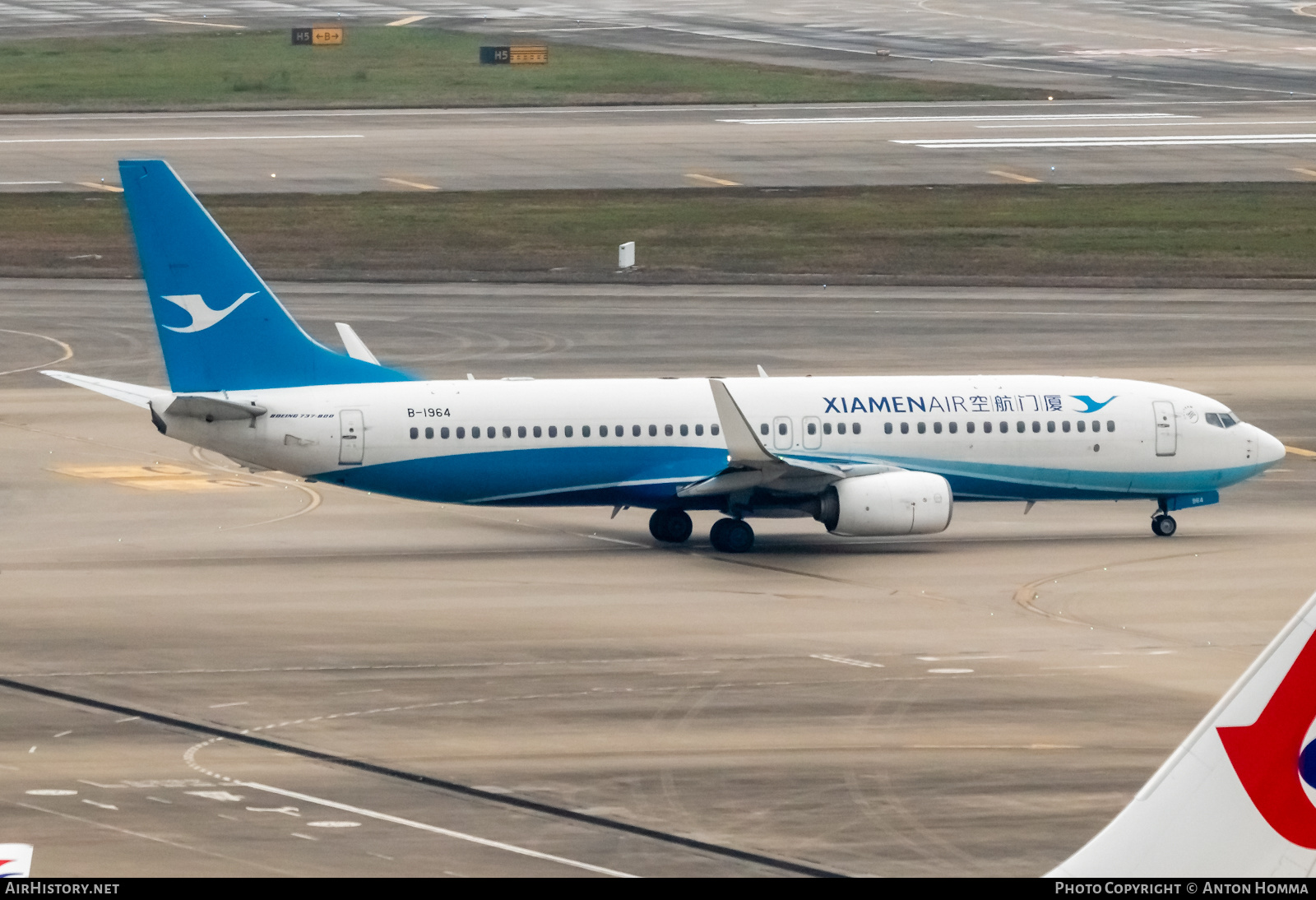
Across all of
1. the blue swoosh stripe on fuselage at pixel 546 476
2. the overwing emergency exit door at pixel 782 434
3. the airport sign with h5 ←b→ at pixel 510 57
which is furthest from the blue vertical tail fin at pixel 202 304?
the airport sign with h5 ←b→ at pixel 510 57

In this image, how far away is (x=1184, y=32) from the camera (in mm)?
145125

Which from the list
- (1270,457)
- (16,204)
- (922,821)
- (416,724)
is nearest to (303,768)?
(416,724)

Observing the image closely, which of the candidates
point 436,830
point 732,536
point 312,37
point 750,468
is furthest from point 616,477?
point 312,37

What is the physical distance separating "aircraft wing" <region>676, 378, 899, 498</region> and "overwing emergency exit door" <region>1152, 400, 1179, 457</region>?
239 inches

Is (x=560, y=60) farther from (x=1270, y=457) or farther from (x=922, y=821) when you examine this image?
(x=922, y=821)

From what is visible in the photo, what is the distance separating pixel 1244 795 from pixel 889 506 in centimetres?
2748

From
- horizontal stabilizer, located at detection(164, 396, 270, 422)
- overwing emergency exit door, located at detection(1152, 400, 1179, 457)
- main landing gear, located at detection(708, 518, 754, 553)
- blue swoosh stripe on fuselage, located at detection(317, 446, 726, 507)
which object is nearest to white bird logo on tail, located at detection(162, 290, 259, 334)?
horizontal stabilizer, located at detection(164, 396, 270, 422)

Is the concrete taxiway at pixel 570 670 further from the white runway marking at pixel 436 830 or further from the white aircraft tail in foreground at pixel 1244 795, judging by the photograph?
the white aircraft tail in foreground at pixel 1244 795

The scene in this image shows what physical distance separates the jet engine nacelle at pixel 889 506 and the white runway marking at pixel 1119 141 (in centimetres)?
6051

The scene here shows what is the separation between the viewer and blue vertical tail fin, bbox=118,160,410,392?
4184cm

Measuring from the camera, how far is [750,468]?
4184 cm

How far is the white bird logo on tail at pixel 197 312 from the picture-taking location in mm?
41844

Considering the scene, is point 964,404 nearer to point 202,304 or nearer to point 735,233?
point 202,304

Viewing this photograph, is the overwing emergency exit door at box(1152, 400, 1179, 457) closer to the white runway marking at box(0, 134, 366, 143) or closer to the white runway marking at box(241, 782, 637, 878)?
the white runway marking at box(241, 782, 637, 878)
